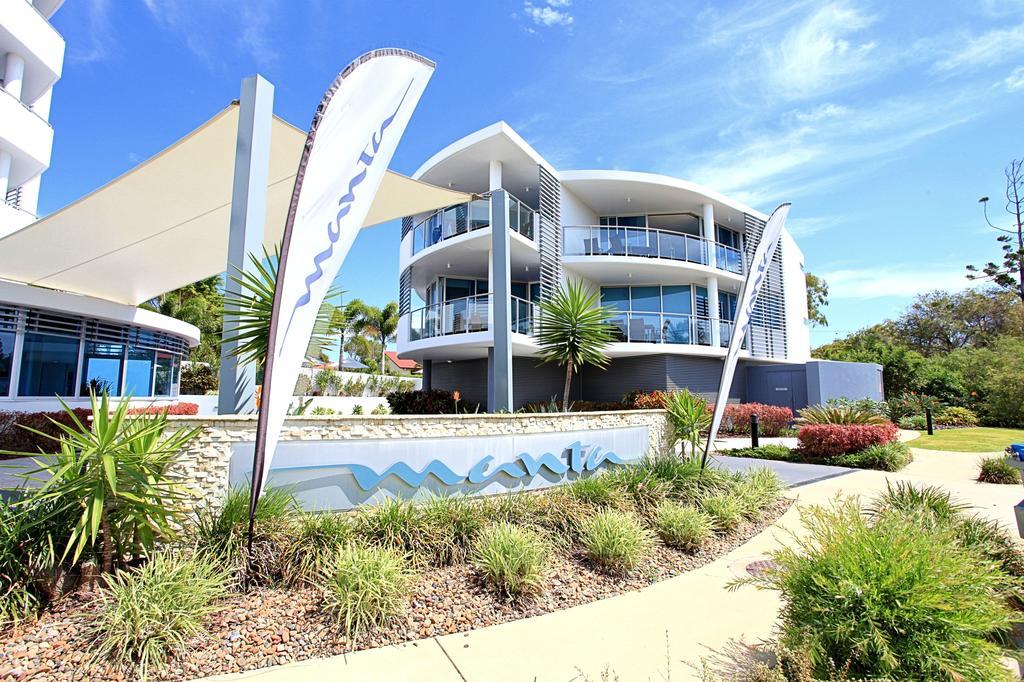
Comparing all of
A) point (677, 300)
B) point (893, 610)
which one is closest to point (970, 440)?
point (677, 300)

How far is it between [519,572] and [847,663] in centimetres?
249

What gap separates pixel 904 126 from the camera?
10219mm

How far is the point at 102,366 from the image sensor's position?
41.7 feet

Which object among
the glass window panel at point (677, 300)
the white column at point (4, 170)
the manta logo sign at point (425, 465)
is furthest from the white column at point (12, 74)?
the glass window panel at point (677, 300)

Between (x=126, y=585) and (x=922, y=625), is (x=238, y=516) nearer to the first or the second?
(x=126, y=585)

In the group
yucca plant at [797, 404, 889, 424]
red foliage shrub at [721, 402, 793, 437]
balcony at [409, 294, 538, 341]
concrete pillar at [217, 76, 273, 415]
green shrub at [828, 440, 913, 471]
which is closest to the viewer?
concrete pillar at [217, 76, 273, 415]

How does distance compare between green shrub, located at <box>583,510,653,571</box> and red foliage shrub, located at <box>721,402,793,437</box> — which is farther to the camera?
red foliage shrub, located at <box>721,402,793,437</box>

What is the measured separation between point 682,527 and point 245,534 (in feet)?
15.0

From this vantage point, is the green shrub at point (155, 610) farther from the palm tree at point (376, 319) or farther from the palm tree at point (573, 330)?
the palm tree at point (376, 319)

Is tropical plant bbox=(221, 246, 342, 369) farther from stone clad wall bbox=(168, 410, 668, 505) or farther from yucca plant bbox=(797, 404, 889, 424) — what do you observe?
yucca plant bbox=(797, 404, 889, 424)

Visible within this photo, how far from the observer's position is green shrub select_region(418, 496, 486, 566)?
4.74 m

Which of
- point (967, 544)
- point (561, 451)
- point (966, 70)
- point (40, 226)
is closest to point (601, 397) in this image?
point (561, 451)

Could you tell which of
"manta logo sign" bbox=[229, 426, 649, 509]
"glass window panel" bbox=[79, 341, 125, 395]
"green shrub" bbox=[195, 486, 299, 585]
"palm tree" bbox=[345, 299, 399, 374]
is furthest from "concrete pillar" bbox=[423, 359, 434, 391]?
"palm tree" bbox=[345, 299, 399, 374]

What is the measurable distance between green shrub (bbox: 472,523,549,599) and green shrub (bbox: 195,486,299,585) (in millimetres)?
1776
